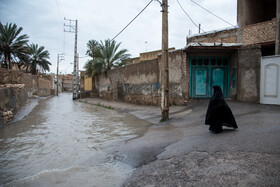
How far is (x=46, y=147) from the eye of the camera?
4844 millimetres

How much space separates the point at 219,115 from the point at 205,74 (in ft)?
20.0

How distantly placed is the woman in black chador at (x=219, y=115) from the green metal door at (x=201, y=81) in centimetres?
575

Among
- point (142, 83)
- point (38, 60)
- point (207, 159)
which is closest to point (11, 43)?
point (38, 60)

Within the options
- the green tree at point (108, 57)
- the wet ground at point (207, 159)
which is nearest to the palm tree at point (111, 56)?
the green tree at point (108, 57)

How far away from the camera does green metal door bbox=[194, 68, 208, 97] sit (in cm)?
1059

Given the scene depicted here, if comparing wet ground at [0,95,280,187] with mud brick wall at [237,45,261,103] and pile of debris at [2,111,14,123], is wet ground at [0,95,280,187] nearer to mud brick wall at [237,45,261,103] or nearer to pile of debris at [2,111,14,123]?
pile of debris at [2,111,14,123]

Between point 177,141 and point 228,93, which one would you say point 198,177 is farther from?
point 228,93

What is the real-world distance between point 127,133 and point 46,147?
2.34 meters

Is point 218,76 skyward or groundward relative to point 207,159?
skyward

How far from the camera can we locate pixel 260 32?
1342 centimetres

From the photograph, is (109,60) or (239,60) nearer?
(239,60)

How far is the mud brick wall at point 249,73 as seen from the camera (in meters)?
8.72

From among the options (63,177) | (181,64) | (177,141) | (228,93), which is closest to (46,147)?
(63,177)

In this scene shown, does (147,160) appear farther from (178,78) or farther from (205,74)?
(205,74)
